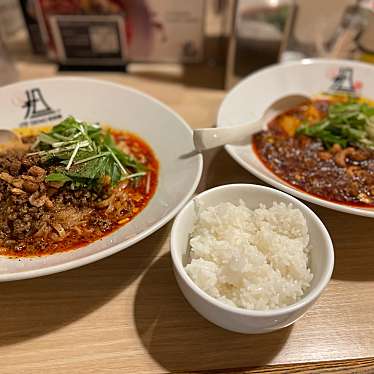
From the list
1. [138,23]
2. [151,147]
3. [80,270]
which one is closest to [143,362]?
[80,270]

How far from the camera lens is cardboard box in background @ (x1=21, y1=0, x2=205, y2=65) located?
2.06 m

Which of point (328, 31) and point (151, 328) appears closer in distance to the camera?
point (151, 328)

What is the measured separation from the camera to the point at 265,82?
6.20 ft

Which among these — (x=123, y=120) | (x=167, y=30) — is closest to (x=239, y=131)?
(x=123, y=120)

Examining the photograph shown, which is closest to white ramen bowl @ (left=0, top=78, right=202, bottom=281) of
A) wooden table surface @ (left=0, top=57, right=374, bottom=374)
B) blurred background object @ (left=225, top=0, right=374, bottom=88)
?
wooden table surface @ (left=0, top=57, right=374, bottom=374)

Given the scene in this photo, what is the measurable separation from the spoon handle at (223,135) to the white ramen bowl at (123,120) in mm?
54

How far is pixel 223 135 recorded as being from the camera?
4.78ft

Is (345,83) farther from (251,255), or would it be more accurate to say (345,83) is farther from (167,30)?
(251,255)

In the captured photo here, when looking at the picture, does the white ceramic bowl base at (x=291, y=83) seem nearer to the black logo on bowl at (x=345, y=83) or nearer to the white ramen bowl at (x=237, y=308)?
the black logo on bowl at (x=345, y=83)

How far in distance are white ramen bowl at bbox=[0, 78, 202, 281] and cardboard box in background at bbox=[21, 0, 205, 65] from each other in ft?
1.91

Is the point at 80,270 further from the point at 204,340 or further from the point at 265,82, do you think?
the point at 265,82

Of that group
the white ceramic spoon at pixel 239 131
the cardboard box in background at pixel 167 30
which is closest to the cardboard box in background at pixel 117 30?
the cardboard box in background at pixel 167 30

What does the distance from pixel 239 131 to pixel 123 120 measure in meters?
0.54

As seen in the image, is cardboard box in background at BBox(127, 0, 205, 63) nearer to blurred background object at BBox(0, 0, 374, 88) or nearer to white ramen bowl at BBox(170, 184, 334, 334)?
blurred background object at BBox(0, 0, 374, 88)
